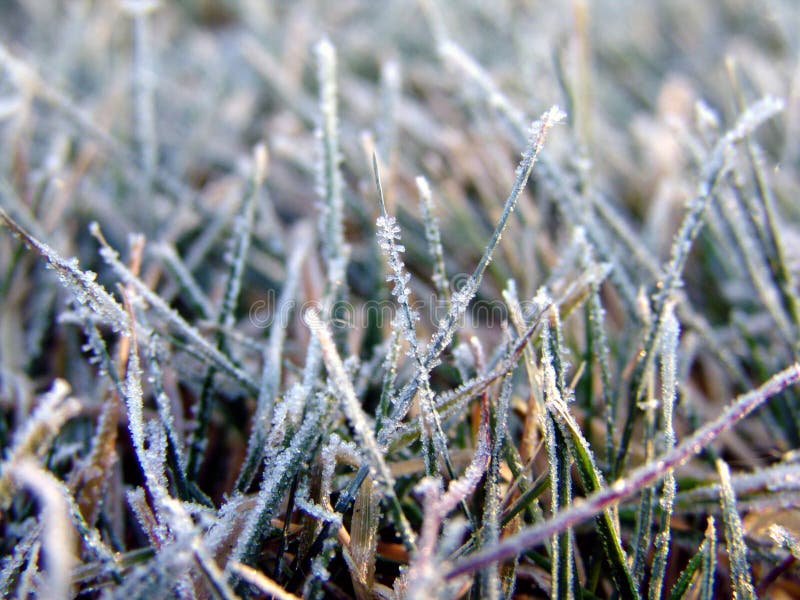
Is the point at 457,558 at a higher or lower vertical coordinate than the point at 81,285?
lower

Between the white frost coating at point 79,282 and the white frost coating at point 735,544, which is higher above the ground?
the white frost coating at point 79,282

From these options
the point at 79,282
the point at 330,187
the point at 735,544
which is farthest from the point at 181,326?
the point at 735,544

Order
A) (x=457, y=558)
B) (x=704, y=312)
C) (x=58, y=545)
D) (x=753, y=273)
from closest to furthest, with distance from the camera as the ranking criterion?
(x=58, y=545) → (x=457, y=558) → (x=753, y=273) → (x=704, y=312)

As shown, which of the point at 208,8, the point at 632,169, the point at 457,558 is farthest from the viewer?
the point at 208,8

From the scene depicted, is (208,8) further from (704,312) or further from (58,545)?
Result: (58,545)

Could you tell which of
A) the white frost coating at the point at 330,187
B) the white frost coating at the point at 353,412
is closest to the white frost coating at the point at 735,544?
the white frost coating at the point at 353,412

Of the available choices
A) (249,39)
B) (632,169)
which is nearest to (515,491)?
(632,169)

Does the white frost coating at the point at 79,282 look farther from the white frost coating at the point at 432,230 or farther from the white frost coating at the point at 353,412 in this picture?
the white frost coating at the point at 432,230

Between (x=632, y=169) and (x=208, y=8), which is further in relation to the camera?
(x=208, y=8)

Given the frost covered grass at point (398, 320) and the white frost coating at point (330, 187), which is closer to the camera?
the frost covered grass at point (398, 320)
